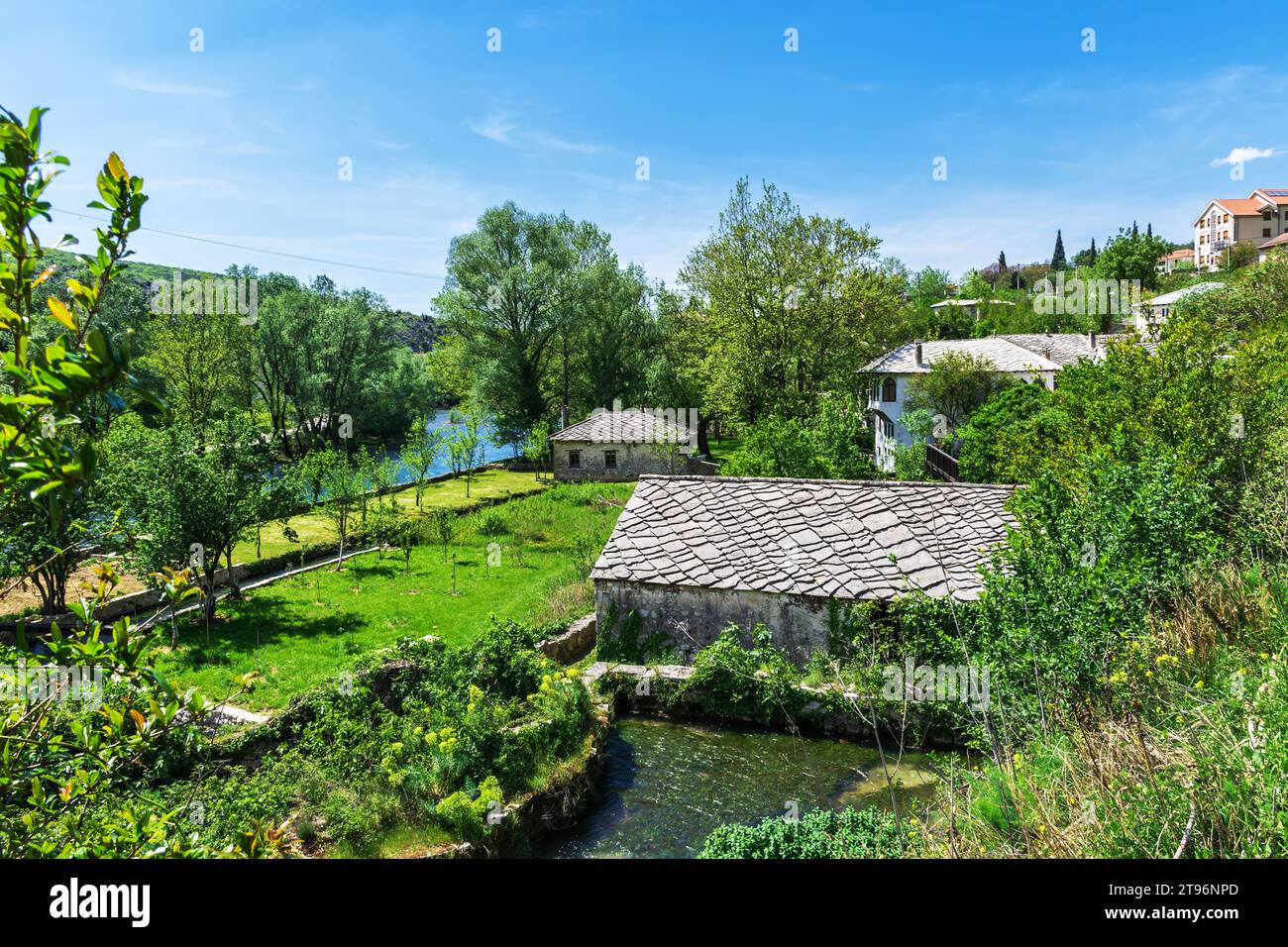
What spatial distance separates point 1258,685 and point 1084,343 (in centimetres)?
4994

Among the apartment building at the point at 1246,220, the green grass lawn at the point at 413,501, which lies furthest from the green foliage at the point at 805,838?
the apartment building at the point at 1246,220

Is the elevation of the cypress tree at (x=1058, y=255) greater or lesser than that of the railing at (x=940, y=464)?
greater

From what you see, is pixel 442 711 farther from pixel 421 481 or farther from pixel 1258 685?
pixel 421 481

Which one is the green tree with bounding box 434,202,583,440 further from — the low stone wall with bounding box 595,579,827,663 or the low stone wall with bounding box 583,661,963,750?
the low stone wall with bounding box 583,661,963,750

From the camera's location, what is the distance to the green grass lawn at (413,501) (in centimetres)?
2764

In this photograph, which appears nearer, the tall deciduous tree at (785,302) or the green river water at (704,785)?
the green river water at (704,785)

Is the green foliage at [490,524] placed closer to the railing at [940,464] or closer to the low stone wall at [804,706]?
the low stone wall at [804,706]

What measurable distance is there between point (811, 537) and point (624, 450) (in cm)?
2875

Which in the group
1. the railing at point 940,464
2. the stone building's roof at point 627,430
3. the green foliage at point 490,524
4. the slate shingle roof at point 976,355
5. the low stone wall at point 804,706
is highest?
the slate shingle roof at point 976,355

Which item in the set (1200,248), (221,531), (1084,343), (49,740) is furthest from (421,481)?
(1200,248)

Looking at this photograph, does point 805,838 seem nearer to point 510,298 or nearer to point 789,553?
point 789,553

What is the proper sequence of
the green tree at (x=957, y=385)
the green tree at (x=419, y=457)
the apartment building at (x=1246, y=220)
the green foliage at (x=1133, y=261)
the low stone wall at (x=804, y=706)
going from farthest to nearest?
the apartment building at (x=1246, y=220) → the green foliage at (x=1133, y=261) → the green tree at (x=957, y=385) → the green tree at (x=419, y=457) → the low stone wall at (x=804, y=706)

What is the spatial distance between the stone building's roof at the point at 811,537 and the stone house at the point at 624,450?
83.1 feet
